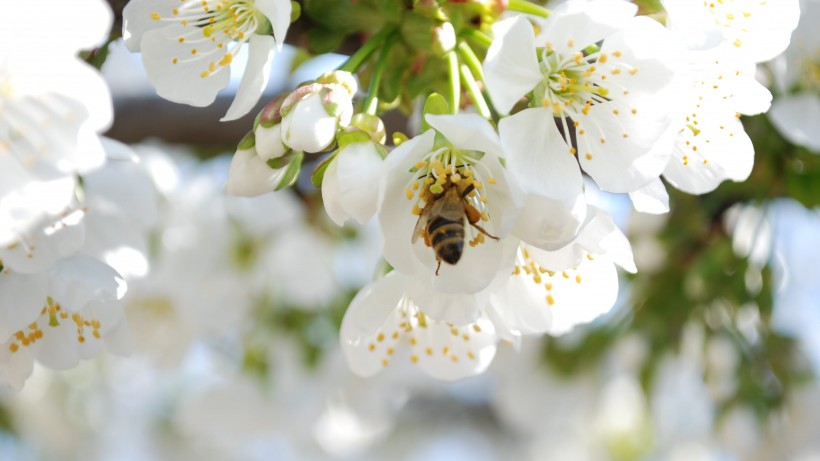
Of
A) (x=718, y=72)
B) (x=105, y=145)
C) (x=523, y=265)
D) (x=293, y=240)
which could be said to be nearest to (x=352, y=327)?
(x=523, y=265)

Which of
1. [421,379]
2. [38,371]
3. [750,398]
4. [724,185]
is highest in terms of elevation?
[724,185]

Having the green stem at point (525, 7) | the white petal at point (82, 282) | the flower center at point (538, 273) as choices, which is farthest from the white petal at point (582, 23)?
the white petal at point (82, 282)

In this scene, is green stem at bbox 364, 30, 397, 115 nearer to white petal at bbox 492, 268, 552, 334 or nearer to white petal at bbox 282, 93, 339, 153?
white petal at bbox 282, 93, 339, 153

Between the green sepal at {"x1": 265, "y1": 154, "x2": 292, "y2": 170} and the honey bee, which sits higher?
the green sepal at {"x1": 265, "y1": 154, "x2": 292, "y2": 170}

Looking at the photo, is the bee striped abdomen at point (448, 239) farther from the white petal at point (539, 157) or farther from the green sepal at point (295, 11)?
the green sepal at point (295, 11)

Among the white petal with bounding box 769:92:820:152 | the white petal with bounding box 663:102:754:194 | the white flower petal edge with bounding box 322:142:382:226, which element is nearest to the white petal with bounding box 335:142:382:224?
the white flower petal edge with bounding box 322:142:382:226

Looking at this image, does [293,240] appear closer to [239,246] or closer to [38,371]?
[239,246]
